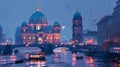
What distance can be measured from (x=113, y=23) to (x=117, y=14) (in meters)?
6.92

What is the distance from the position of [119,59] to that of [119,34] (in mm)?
50104

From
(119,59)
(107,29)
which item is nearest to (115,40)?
(107,29)

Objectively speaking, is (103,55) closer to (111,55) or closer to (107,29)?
(111,55)

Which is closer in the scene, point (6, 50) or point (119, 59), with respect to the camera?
point (119, 59)

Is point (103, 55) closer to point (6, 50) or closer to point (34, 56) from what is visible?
point (34, 56)

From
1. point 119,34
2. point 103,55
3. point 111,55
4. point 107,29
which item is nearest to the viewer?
point 111,55

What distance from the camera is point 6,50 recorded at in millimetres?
195625

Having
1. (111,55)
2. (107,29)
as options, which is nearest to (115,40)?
Result: (107,29)

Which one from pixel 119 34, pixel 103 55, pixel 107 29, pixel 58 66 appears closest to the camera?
pixel 58 66

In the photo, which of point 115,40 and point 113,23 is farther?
point 113,23

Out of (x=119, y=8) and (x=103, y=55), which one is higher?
(x=119, y=8)

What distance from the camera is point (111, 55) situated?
115 m

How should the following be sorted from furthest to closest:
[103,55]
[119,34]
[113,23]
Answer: [113,23]
[119,34]
[103,55]

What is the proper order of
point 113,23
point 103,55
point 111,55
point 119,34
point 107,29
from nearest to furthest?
point 111,55
point 103,55
point 119,34
point 113,23
point 107,29
